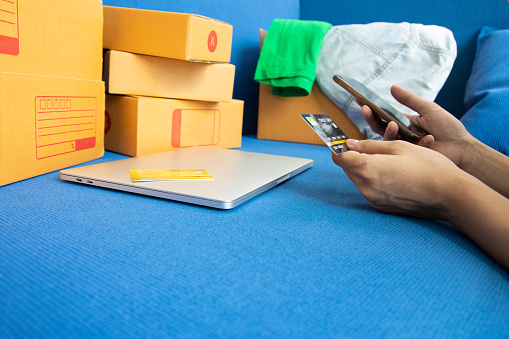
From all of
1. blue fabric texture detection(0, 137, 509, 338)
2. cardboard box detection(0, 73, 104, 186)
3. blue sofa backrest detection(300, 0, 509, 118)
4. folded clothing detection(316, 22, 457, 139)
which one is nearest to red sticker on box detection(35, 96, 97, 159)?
cardboard box detection(0, 73, 104, 186)

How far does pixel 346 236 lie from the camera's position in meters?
0.50

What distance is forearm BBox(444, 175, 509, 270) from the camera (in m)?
0.44

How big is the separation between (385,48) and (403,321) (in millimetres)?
1220

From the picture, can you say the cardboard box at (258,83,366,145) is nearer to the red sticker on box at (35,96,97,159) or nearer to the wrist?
the wrist

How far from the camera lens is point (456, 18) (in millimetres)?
1562

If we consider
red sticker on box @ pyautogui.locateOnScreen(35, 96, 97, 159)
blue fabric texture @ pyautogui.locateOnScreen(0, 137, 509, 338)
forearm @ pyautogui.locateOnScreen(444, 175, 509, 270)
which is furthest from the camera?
red sticker on box @ pyautogui.locateOnScreen(35, 96, 97, 159)

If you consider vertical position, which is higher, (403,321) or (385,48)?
(385,48)

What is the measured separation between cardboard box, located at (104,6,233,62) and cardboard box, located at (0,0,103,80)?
9 centimetres

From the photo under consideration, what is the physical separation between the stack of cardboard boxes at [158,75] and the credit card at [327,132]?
347 millimetres

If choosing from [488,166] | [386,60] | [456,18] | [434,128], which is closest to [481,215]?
[488,166]

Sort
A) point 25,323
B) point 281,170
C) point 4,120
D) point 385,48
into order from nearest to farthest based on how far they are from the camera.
Result: point 25,323, point 4,120, point 281,170, point 385,48

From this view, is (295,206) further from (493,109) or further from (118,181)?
(493,109)

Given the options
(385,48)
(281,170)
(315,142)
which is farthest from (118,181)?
(385,48)

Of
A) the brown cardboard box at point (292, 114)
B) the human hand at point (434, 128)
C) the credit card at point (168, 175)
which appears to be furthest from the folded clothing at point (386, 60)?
the credit card at point (168, 175)
